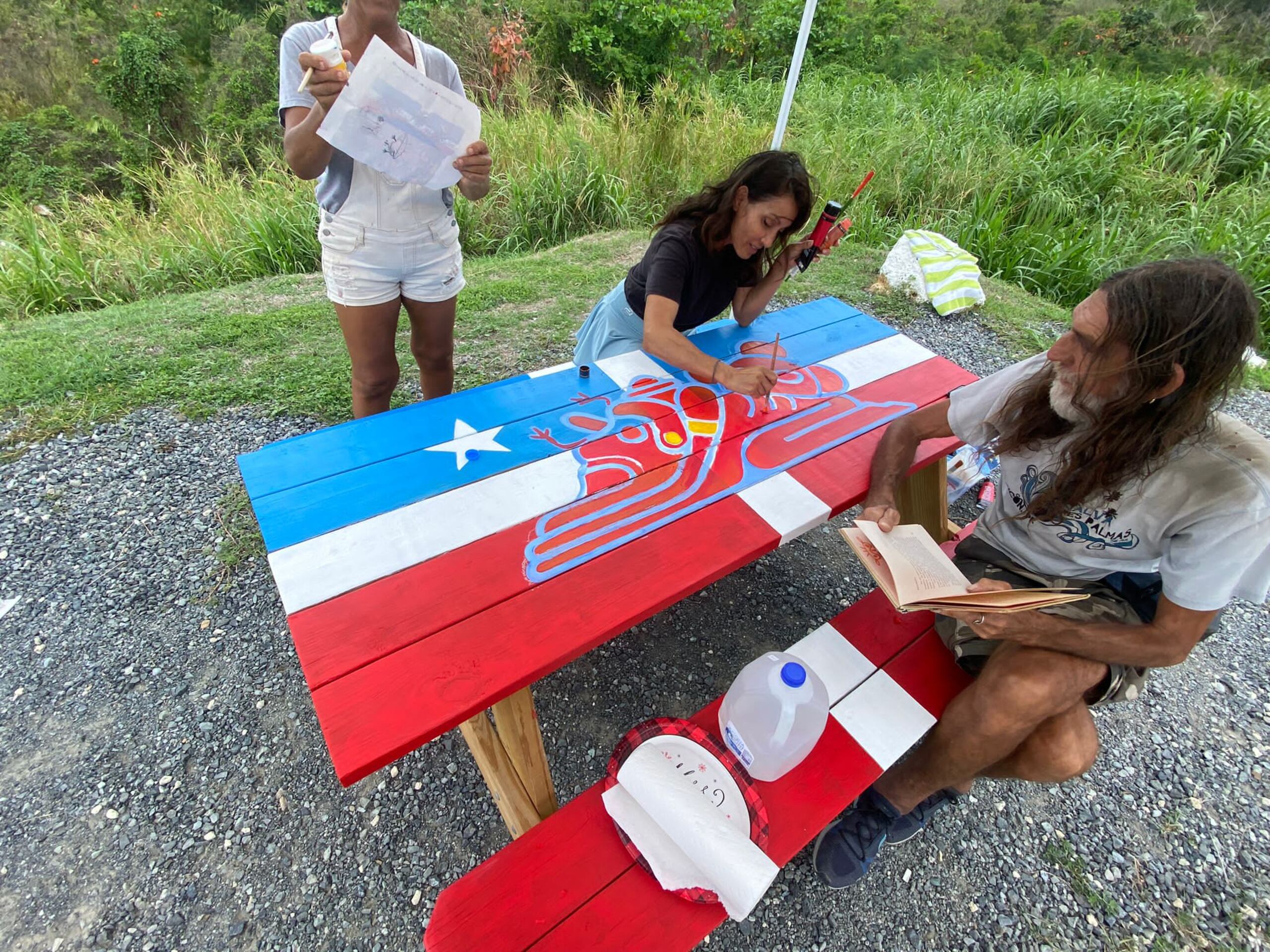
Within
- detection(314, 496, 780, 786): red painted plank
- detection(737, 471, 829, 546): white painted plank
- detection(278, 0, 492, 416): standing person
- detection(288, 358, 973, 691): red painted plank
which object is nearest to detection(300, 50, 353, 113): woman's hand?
detection(278, 0, 492, 416): standing person

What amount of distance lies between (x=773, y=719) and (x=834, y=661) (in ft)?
0.94

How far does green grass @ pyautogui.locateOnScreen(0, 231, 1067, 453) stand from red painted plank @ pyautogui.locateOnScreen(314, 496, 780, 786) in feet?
6.74

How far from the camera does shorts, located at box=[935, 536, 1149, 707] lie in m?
1.43

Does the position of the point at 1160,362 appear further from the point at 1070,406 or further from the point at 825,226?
the point at 825,226

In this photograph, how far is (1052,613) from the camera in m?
1.42

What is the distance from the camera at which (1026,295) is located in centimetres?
445

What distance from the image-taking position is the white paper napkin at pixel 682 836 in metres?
1.08

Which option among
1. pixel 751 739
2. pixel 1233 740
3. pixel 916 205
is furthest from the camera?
pixel 916 205

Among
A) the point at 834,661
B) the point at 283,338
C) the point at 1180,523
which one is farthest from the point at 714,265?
the point at 283,338

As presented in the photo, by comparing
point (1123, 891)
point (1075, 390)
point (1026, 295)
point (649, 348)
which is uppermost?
point (1075, 390)

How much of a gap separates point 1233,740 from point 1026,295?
11.2ft

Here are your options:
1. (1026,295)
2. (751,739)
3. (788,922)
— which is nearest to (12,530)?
(751,739)

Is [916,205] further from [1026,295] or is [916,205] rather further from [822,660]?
[822,660]

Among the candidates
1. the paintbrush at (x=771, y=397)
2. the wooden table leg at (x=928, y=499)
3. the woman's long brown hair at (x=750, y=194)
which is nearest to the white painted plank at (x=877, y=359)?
the paintbrush at (x=771, y=397)
